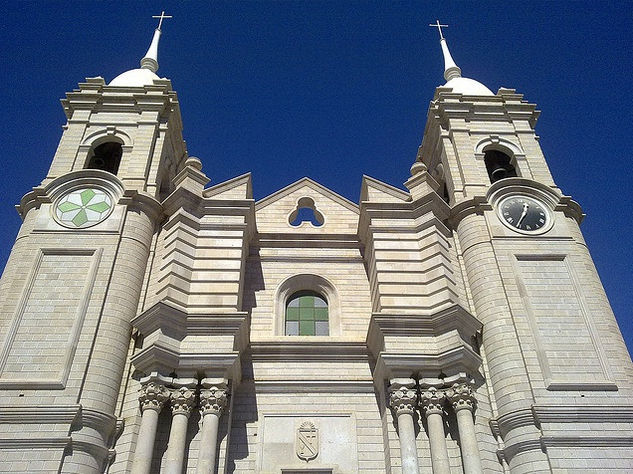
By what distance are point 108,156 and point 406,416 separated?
51.3ft

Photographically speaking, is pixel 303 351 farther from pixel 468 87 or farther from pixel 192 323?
pixel 468 87

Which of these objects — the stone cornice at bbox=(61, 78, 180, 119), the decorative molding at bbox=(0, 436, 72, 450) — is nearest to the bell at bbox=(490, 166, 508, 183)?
the stone cornice at bbox=(61, 78, 180, 119)

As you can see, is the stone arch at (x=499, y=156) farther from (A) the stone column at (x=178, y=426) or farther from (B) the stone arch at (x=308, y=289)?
(A) the stone column at (x=178, y=426)

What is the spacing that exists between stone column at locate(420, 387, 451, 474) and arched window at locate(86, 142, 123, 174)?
1452 centimetres

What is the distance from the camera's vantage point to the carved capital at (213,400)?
15.0 m

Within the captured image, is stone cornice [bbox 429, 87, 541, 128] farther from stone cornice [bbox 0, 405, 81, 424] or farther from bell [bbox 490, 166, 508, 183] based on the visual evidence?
stone cornice [bbox 0, 405, 81, 424]

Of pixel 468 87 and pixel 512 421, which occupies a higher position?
pixel 468 87

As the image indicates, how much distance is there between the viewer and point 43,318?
16.3 m

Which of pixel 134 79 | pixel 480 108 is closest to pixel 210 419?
pixel 480 108

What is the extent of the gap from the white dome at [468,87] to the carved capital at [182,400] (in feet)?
60.5

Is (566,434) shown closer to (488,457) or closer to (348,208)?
(488,457)

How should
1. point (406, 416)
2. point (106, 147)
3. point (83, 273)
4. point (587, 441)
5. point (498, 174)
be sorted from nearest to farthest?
point (587, 441) → point (406, 416) → point (83, 273) → point (498, 174) → point (106, 147)

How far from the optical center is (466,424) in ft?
48.6

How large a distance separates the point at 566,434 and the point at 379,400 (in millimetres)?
4891
